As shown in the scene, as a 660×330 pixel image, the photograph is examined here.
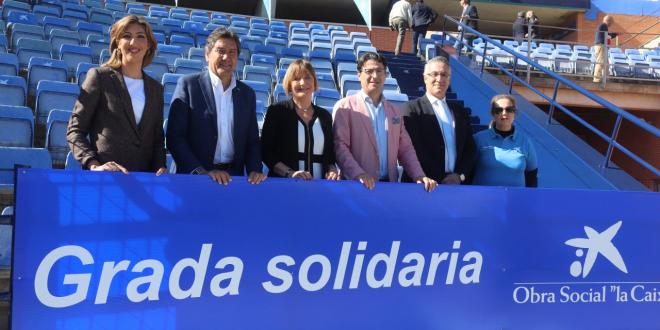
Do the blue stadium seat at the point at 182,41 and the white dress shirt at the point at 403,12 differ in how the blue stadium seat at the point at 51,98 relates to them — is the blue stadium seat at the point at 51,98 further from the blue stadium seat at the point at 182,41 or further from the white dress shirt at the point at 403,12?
the white dress shirt at the point at 403,12

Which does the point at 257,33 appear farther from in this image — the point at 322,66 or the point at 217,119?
the point at 217,119

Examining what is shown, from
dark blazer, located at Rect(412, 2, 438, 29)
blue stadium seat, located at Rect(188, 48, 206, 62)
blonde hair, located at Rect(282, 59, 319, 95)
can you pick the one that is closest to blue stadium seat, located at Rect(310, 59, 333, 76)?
blue stadium seat, located at Rect(188, 48, 206, 62)

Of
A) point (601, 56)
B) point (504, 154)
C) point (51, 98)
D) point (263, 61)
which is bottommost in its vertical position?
point (51, 98)

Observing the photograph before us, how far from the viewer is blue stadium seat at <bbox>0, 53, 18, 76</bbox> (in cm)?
609

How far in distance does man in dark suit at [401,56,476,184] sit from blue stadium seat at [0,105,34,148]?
3.25m

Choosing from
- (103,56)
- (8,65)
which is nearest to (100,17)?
(103,56)

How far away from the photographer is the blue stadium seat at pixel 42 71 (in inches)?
245

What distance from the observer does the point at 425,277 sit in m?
2.82

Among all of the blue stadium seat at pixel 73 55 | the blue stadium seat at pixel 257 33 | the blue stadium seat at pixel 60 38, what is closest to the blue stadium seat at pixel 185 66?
the blue stadium seat at pixel 73 55

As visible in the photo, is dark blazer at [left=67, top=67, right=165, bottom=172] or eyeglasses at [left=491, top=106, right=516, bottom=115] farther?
eyeglasses at [left=491, top=106, right=516, bottom=115]

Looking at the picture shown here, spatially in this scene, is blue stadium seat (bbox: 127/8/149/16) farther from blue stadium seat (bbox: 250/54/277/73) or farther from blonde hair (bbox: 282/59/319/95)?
blonde hair (bbox: 282/59/319/95)

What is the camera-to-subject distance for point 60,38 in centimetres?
811

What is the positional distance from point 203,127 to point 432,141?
1388 mm

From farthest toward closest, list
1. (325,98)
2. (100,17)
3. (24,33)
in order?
(100,17) < (24,33) < (325,98)
